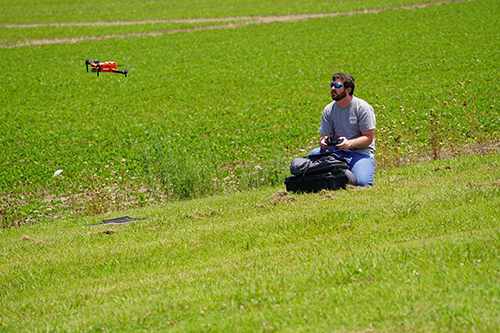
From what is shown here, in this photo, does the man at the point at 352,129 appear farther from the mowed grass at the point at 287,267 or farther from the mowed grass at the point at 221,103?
the mowed grass at the point at 221,103

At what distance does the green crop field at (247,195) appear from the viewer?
13.5ft

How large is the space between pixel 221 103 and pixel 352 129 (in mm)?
14532

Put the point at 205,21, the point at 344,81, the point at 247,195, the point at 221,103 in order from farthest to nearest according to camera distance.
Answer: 1. the point at 205,21
2. the point at 221,103
3. the point at 247,195
4. the point at 344,81

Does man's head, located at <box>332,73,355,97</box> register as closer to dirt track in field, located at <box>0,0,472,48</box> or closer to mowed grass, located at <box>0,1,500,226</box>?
mowed grass, located at <box>0,1,500,226</box>

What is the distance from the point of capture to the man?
766 cm

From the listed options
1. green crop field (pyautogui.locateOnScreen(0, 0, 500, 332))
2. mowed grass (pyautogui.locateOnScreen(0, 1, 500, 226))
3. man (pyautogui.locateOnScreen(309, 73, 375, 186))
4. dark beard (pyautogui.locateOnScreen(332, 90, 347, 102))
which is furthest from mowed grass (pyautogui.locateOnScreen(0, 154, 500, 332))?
mowed grass (pyautogui.locateOnScreen(0, 1, 500, 226))

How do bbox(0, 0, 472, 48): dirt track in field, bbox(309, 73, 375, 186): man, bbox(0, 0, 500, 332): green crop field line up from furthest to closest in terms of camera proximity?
bbox(0, 0, 472, 48): dirt track in field
bbox(309, 73, 375, 186): man
bbox(0, 0, 500, 332): green crop field

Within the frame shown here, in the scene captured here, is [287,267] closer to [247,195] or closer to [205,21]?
[247,195]

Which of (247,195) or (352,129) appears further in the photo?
(247,195)

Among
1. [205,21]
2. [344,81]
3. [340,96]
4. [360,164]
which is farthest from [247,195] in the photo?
[205,21]

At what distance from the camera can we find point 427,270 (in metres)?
4.21

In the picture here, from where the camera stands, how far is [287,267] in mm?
4832

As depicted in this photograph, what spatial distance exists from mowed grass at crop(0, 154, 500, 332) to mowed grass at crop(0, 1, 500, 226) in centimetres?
373

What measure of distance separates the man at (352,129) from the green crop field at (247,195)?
547 millimetres
